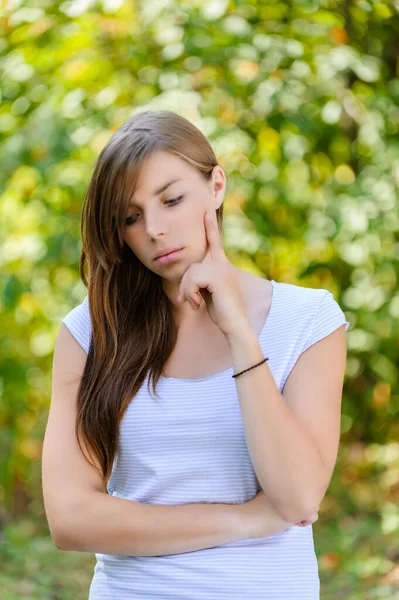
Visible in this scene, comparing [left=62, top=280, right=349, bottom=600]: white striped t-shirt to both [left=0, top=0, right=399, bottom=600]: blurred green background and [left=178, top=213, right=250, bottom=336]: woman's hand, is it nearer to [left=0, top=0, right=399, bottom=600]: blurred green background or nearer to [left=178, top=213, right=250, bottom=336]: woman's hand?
[left=178, top=213, right=250, bottom=336]: woman's hand

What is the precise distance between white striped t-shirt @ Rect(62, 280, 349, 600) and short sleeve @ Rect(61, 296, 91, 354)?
0.17 meters

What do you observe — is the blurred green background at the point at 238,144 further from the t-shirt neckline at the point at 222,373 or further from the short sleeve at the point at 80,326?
the t-shirt neckline at the point at 222,373

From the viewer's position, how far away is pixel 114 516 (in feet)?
5.34

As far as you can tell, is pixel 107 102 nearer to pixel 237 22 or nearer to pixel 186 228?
pixel 237 22

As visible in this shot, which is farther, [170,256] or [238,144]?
[238,144]

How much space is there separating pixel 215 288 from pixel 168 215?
173 mm

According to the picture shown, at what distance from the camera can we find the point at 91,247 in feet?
6.08

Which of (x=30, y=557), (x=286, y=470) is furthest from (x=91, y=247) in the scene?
(x=30, y=557)

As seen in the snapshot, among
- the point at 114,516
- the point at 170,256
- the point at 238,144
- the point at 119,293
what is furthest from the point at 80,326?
the point at 238,144

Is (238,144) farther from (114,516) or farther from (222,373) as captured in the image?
(114,516)

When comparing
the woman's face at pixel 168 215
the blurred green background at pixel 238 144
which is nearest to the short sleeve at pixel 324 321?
the woman's face at pixel 168 215

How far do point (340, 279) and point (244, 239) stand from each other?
56 centimetres

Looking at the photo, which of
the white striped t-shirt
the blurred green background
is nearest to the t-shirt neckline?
the white striped t-shirt

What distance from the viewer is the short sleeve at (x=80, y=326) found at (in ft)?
5.98
